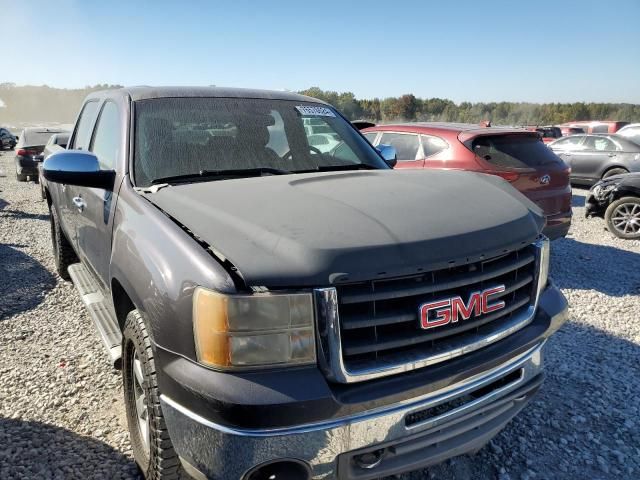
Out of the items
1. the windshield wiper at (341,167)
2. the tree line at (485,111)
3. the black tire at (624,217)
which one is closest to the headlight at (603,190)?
the black tire at (624,217)

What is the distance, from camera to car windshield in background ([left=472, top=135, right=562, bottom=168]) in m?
5.54

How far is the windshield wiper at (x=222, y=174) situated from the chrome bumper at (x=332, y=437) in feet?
3.89

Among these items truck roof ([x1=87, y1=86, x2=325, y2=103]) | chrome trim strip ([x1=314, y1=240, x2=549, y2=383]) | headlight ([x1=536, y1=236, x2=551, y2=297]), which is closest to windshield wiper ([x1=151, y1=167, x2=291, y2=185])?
truck roof ([x1=87, y1=86, x2=325, y2=103])

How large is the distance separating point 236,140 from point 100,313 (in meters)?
1.33

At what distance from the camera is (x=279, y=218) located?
1.83 m

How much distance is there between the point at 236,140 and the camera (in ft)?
9.30

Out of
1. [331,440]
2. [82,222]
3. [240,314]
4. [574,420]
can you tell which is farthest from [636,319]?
[82,222]

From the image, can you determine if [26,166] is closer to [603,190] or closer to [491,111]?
[603,190]

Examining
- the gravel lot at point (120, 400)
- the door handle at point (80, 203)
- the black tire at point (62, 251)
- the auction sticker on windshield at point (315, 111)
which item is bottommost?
the gravel lot at point (120, 400)

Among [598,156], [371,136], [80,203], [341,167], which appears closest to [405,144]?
[371,136]

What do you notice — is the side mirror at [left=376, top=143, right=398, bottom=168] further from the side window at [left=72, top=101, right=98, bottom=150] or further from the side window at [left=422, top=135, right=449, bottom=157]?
the side window at [left=422, top=135, right=449, bottom=157]

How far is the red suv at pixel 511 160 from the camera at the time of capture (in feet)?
17.7

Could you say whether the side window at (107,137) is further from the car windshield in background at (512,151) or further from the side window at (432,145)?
the car windshield in background at (512,151)

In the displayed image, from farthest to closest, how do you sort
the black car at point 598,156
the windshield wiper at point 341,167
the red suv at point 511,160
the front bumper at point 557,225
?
1. the black car at point 598,156
2. the red suv at point 511,160
3. the front bumper at point 557,225
4. the windshield wiper at point 341,167
